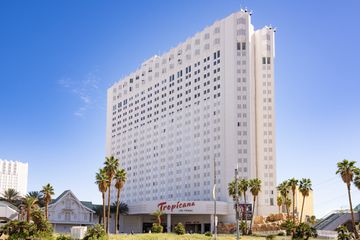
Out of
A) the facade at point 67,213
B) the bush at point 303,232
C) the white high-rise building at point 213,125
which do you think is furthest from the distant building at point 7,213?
the bush at point 303,232

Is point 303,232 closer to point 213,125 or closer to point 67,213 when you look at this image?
point 67,213

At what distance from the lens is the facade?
419 feet

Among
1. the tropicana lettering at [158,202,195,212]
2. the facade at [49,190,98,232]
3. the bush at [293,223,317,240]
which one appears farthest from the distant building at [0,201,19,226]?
the bush at [293,223,317,240]

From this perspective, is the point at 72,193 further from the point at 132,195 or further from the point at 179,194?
the point at 132,195

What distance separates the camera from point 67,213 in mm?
129500

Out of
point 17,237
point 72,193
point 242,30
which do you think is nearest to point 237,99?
point 242,30

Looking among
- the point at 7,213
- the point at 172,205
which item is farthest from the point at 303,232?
the point at 172,205

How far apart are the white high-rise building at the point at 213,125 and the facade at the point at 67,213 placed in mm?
26536

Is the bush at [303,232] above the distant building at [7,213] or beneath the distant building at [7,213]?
beneath

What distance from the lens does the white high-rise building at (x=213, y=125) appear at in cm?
15250

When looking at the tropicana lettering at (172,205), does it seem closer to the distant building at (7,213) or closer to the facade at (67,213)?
the facade at (67,213)

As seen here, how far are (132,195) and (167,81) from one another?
46948 millimetres

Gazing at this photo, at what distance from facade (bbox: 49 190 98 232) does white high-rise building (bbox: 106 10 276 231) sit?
26.5 m

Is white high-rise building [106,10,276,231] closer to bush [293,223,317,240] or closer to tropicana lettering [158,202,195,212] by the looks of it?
tropicana lettering [158,202,195,212]
